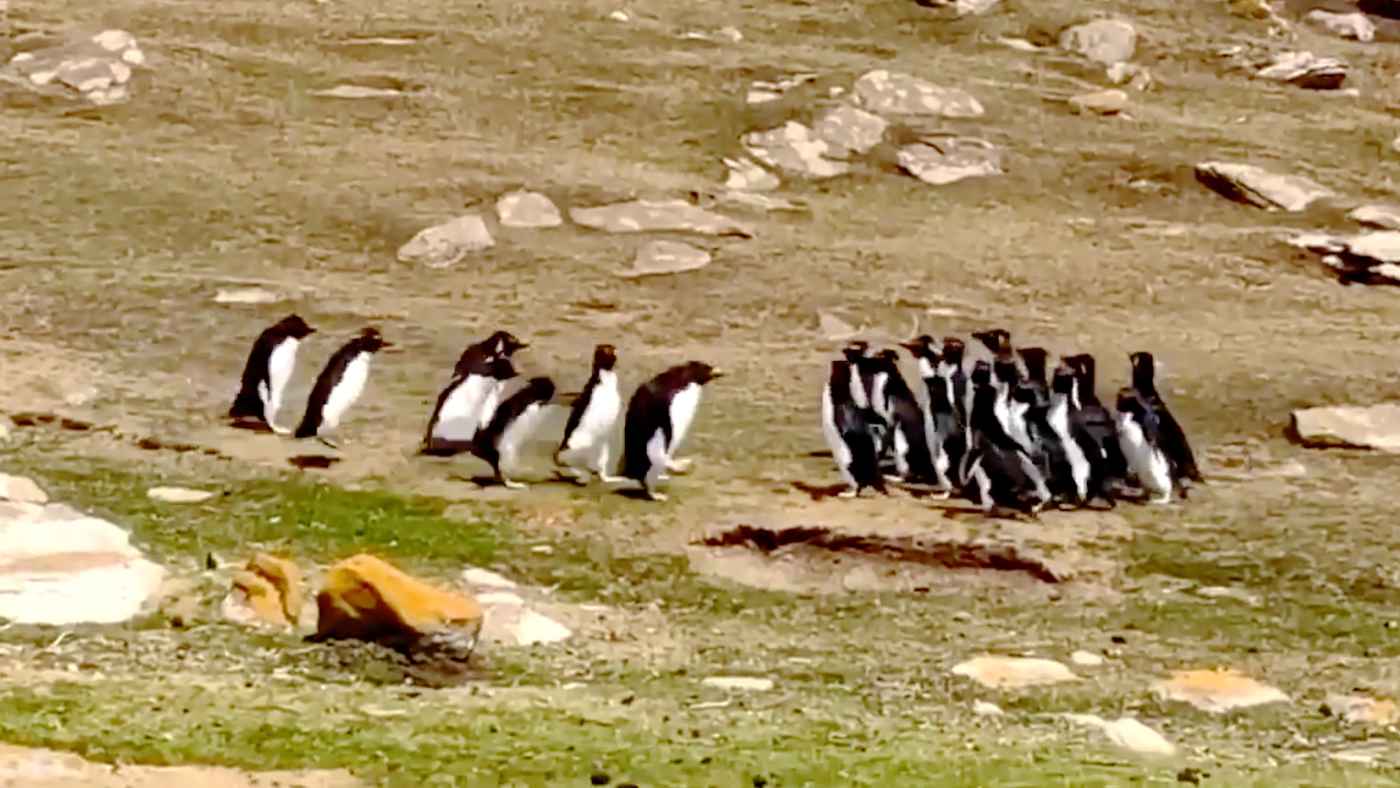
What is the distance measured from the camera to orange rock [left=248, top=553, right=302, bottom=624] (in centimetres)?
859

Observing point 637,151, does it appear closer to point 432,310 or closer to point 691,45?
point 691,45

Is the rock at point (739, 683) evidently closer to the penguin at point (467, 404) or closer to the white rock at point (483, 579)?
the white rock at point (483, 579)

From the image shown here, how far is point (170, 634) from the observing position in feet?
27.2

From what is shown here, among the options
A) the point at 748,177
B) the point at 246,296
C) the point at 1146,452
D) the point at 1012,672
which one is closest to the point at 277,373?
the point at 246,296

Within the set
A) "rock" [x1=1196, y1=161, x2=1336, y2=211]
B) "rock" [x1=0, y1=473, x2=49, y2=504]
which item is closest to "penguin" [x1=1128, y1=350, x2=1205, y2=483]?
"rock" [x1=0, y1=473, x2=49, y2=504]

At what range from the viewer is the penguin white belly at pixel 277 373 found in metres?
13.0

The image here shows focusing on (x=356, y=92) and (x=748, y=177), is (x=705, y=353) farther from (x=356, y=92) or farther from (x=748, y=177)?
(x=356, y=92)

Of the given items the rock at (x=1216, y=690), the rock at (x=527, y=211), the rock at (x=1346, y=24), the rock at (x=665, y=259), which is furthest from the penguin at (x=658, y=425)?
the rock at (x=1346, y=24)

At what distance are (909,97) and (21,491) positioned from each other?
16023 mm

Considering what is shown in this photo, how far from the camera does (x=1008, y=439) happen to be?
39.2 feet

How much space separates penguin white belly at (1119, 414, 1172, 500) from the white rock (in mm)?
4624

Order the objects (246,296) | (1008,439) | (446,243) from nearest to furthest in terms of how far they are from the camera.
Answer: (1008,439) → (246,296) → (446,243)

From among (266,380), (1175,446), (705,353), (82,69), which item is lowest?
(705,353)

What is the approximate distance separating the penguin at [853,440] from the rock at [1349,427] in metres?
3.79
